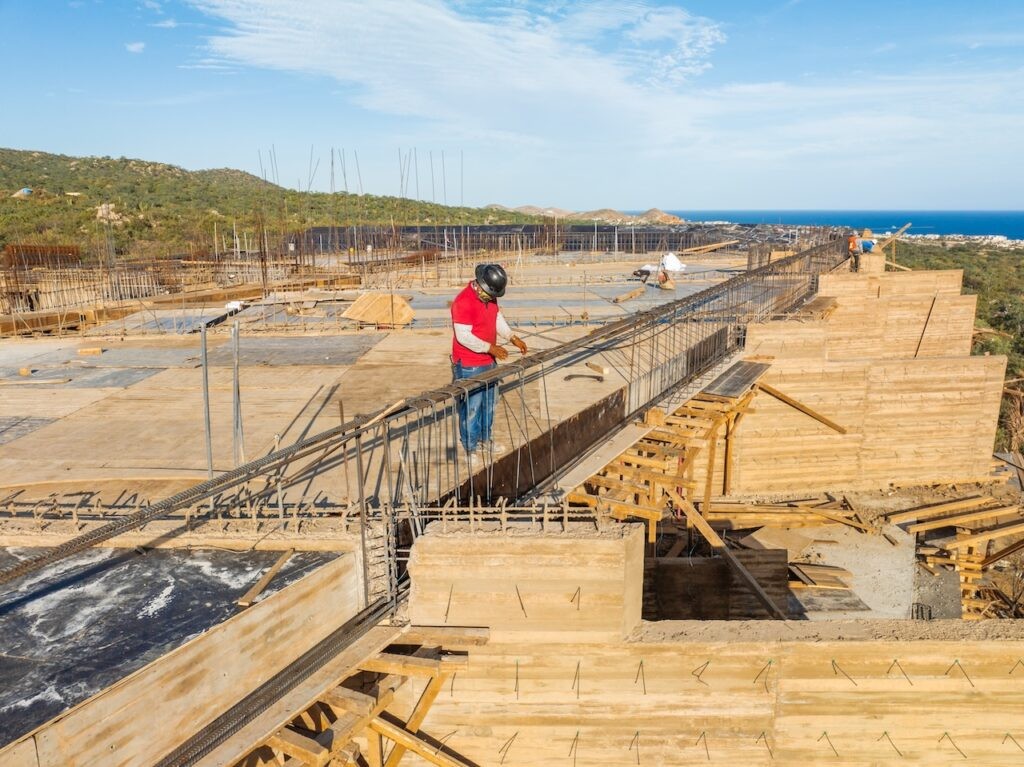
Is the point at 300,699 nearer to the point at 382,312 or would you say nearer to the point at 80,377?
the point at 80,377

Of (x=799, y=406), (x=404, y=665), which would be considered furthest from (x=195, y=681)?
(x=799, y=406)

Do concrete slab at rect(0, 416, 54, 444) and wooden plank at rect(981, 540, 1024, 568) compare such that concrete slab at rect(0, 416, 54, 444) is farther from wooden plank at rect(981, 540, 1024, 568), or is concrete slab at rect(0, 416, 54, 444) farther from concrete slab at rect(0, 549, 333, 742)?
wooden plank at rect(981, 540, 1024, 568)

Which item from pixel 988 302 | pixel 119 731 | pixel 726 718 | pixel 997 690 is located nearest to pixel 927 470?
pixel 997 690

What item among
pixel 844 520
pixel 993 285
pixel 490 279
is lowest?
pixel 844 520

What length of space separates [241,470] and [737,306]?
455 inches

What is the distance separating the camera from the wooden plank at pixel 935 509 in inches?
515

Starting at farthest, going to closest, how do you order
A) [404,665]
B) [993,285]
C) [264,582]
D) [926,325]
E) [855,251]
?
1. [993,285]
2. [855,251]
3. [926,325]
4. [404,665]
5. [264,582]

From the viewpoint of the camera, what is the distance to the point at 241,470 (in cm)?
388

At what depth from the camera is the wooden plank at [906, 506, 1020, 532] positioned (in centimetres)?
1298

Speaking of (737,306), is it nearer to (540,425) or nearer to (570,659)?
(540,425)

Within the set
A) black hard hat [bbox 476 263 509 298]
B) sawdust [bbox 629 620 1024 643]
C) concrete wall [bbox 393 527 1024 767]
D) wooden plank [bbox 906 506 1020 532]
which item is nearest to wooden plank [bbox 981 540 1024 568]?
wooden plank [bbox 906 506 1020 532]

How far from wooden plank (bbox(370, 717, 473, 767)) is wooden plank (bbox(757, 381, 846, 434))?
9803 mm

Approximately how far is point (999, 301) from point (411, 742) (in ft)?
163

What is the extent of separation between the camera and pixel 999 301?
143 ft
